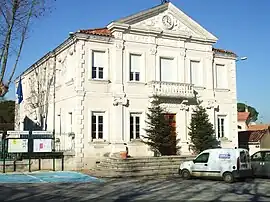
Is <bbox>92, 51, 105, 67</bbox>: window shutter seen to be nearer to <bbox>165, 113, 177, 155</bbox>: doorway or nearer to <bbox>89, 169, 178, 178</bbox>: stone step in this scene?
<bbox>165, 113, 177, 155</bbox>: doorway

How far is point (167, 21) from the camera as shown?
28.3 meters

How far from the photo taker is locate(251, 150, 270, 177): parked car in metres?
22.3

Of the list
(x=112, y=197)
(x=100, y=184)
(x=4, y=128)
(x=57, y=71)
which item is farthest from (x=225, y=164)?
(x=4, y=128)

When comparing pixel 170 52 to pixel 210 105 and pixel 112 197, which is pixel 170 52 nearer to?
pixel 210 105

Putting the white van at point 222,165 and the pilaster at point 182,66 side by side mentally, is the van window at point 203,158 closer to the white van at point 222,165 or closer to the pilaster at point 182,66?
the white van at point 222,165

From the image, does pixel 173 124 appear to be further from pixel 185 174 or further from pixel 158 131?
pixel 185 174

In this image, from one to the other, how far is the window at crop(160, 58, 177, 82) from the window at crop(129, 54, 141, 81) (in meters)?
1.83

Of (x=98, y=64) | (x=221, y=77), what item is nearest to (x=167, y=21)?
(x=98, y=64)

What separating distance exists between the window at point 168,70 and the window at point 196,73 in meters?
1.49

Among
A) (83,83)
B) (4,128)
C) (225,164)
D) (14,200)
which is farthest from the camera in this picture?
(4,128)

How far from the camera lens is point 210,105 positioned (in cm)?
2925

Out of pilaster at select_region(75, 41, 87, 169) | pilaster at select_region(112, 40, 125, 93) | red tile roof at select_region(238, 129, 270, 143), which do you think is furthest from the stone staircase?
red tile roof at select_region(238, 129, 270, 143)

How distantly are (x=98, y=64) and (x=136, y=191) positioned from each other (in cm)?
1181

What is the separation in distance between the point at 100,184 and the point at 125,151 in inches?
278
